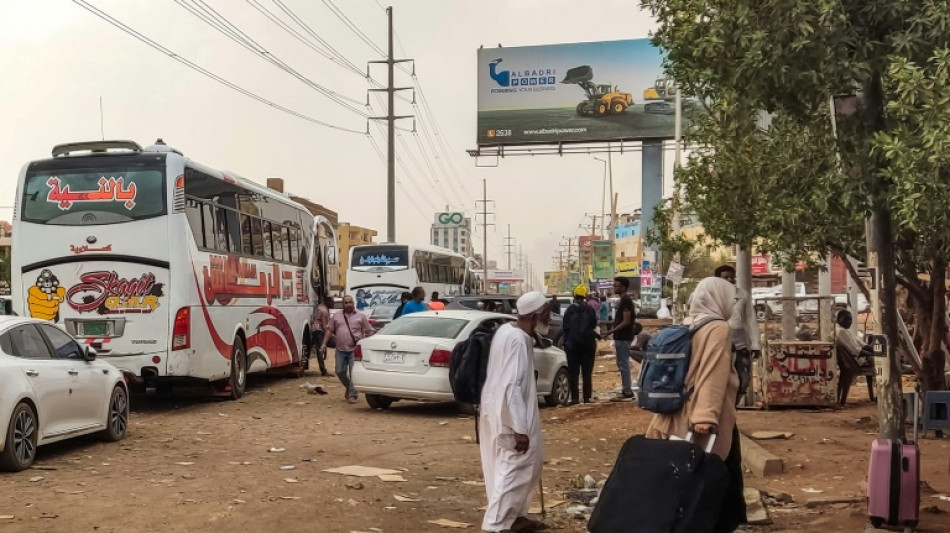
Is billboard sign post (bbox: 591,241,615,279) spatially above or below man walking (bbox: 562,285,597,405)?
above

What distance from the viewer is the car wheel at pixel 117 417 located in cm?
1162

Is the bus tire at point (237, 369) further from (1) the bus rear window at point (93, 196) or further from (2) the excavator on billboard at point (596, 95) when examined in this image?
(2) the excavator on billboard at point (596, 95)

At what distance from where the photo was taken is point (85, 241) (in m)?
14.3

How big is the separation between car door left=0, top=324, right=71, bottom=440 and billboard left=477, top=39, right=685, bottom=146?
42.8 metres

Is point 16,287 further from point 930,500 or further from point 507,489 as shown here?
point 930,500

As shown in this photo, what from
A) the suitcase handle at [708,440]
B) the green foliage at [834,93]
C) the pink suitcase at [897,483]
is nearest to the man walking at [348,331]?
the green foliage at [834,93]

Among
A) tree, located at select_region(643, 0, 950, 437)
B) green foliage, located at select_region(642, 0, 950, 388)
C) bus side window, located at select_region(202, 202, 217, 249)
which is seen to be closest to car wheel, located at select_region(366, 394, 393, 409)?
bus side window, located at select_region(202, 202, 217, 249)

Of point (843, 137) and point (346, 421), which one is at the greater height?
point (843, 137)

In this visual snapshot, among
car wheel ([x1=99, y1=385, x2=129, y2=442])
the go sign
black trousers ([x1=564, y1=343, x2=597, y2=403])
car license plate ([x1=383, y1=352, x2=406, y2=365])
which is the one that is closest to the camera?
car wheel ([x1=99, y1=385, x2=129, y2=442])

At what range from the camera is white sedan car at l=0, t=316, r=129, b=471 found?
9.41m

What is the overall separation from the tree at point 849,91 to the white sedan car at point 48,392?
23.0 feet

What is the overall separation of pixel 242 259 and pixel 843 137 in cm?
1150

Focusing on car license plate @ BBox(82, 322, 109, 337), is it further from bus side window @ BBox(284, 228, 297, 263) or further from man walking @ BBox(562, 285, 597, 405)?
A: man walking @ BBox(562, 285, 597, 405)

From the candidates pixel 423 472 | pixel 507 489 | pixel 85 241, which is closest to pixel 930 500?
pixel 507 489
